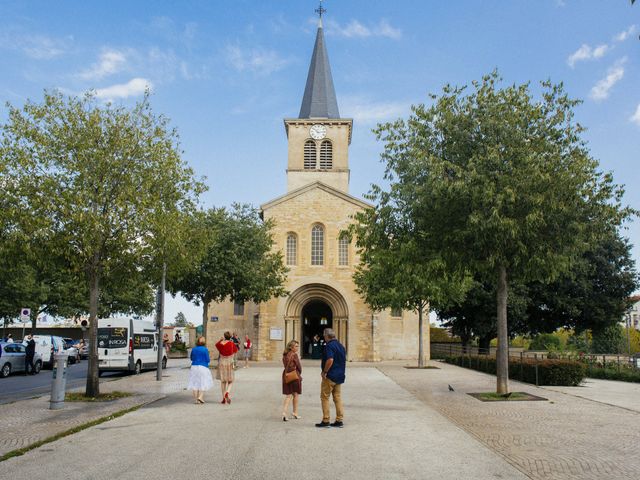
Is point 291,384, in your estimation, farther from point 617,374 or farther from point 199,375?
point 617,374

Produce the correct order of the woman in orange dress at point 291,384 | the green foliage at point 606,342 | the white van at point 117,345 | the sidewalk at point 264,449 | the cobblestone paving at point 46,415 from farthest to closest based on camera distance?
1. the green foliage at point 606,342
2. the white van at point 117,345
3. the woman in orange dress at point 291,384
4. the cobblestone paving at point 46,415
5. the sidewalk at point 264,449

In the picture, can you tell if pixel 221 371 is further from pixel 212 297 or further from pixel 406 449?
pixel 212 297

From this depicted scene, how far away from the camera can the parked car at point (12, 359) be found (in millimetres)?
24891

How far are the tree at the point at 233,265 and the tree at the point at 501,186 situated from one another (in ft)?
40.3

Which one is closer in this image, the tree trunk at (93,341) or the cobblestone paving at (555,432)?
the cobblestone paving at (555,432)

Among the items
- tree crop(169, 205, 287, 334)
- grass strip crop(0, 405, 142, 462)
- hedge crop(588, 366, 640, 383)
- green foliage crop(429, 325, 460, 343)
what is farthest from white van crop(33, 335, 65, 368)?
green foliage crop(429, 325, 460, 343)

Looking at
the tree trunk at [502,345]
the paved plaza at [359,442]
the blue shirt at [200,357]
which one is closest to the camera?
the paved plaza at [359,442]

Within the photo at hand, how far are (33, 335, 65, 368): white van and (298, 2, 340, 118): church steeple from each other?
24.7m

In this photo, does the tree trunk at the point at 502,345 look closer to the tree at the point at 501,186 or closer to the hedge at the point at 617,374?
the tree at the point at 501,186

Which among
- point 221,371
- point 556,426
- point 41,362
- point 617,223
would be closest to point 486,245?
point 617,223

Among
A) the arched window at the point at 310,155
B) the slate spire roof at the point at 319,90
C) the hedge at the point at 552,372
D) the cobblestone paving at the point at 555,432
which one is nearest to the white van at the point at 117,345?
the cobblestone paving at the point at 555,432

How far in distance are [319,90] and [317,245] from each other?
551 inches

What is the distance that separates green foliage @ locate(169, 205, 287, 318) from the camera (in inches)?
1086

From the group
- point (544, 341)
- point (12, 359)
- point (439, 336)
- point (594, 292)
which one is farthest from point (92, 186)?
point (544, 341)
